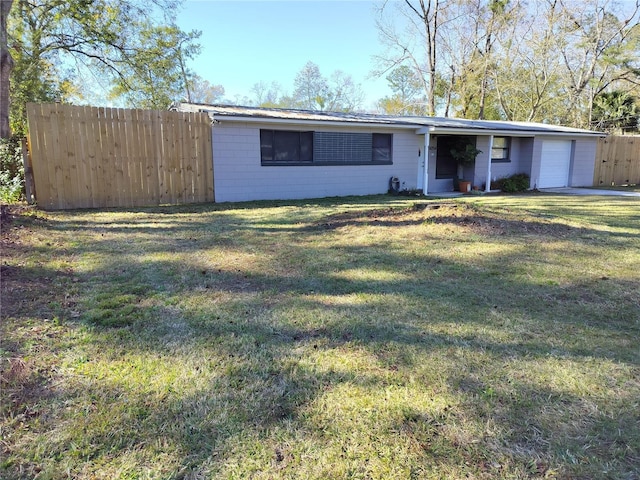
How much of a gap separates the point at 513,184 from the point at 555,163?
315 centimetres

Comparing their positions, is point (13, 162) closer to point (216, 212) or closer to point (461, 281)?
point (216, 212)

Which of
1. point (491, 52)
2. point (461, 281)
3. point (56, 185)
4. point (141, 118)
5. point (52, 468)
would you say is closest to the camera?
point (52, 468)

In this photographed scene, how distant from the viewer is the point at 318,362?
2.72 metres

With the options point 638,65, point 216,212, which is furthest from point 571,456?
point 638,65

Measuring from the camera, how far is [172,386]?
242 cm

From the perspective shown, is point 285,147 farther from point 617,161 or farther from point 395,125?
point 617,161

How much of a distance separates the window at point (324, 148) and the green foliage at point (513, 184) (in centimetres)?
511

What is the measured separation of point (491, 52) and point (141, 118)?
25.9m

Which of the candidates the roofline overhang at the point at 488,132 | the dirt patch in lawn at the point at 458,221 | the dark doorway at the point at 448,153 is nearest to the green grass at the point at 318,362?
the dirt patch in lawn at the point at 458,221

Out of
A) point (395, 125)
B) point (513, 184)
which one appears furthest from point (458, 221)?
point (513, 184)

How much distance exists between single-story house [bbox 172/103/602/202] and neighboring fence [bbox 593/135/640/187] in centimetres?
73

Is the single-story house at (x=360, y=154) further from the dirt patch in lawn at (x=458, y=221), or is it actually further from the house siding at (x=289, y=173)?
the dirt patch in lawn at (x=458, y=221)

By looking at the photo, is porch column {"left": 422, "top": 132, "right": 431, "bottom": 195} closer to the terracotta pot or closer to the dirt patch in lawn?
the terracotta pot

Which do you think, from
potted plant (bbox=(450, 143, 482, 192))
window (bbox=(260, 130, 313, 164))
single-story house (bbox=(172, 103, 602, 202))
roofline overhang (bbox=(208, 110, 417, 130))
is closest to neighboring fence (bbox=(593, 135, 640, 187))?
single-story house (bbox=(172, 103, 602, 202))
